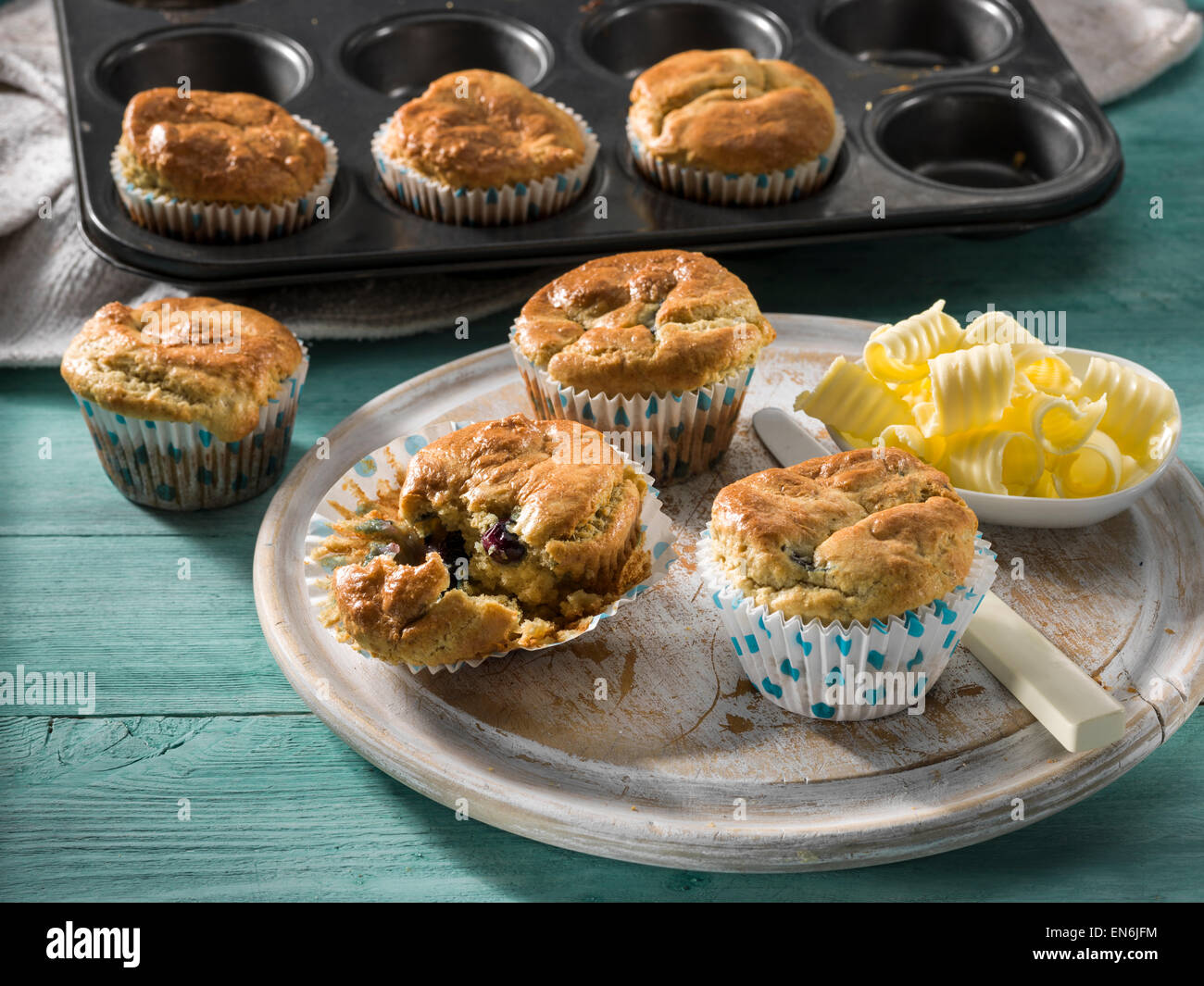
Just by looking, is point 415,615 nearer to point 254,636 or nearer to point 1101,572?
point 254,636

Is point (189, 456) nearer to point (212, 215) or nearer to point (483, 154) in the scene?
point (212, 215)

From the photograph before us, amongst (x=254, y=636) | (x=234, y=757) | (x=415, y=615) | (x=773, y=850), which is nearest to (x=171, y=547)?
(x=254, y=636)

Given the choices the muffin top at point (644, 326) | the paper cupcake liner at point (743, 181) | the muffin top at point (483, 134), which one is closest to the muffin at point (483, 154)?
the muffin top at point (483, 134)

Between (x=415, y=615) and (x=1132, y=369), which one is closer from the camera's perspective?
(x=415, y=615)

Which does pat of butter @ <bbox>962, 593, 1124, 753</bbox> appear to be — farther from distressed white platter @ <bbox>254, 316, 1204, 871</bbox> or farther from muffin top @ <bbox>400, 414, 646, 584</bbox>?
muffin top @ <bbox>400, 414, 646, 584</bbox>

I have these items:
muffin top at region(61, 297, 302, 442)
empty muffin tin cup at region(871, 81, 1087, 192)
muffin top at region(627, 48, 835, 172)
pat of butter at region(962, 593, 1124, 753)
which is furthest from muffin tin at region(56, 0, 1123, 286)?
pat of butter at region(962, 593, 1124, 753)

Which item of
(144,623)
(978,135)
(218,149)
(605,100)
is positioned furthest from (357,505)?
(978,135)
